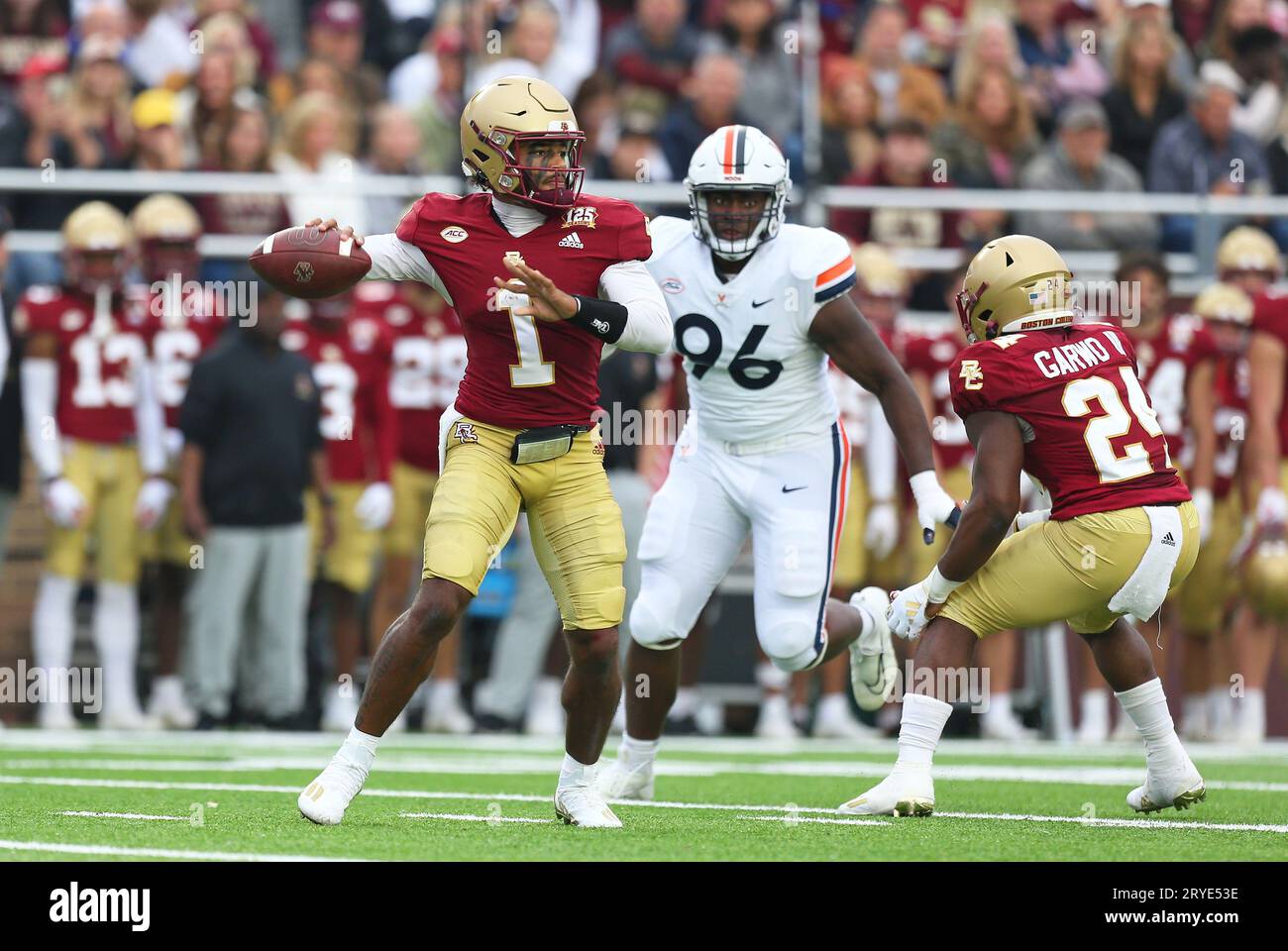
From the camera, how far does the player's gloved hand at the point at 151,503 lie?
29.9 ft

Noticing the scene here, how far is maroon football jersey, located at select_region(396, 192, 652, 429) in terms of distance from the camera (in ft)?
17.0

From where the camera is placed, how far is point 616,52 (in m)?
11.4

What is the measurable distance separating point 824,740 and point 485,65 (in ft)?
12.3

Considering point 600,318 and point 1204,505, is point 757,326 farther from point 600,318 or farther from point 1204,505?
point 1204,505

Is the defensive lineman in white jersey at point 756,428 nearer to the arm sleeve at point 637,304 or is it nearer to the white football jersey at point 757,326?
the white football jersey at point 757,326

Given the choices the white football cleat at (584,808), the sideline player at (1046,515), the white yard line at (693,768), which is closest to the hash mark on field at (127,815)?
the white football cleat at (584,808)

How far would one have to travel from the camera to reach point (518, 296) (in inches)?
204

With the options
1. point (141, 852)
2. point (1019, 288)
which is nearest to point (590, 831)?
point (141, 852)

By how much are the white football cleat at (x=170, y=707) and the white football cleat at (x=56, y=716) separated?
363 mm

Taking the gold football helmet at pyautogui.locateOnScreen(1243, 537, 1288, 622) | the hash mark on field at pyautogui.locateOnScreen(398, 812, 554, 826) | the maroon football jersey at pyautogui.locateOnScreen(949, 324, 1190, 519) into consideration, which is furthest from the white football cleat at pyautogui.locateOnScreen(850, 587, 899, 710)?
the gold football helmet at pyautogui.locateOnScreen(1243, 537, 1288, 622)

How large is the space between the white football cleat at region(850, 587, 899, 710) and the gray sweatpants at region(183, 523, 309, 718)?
3664 millimetres
